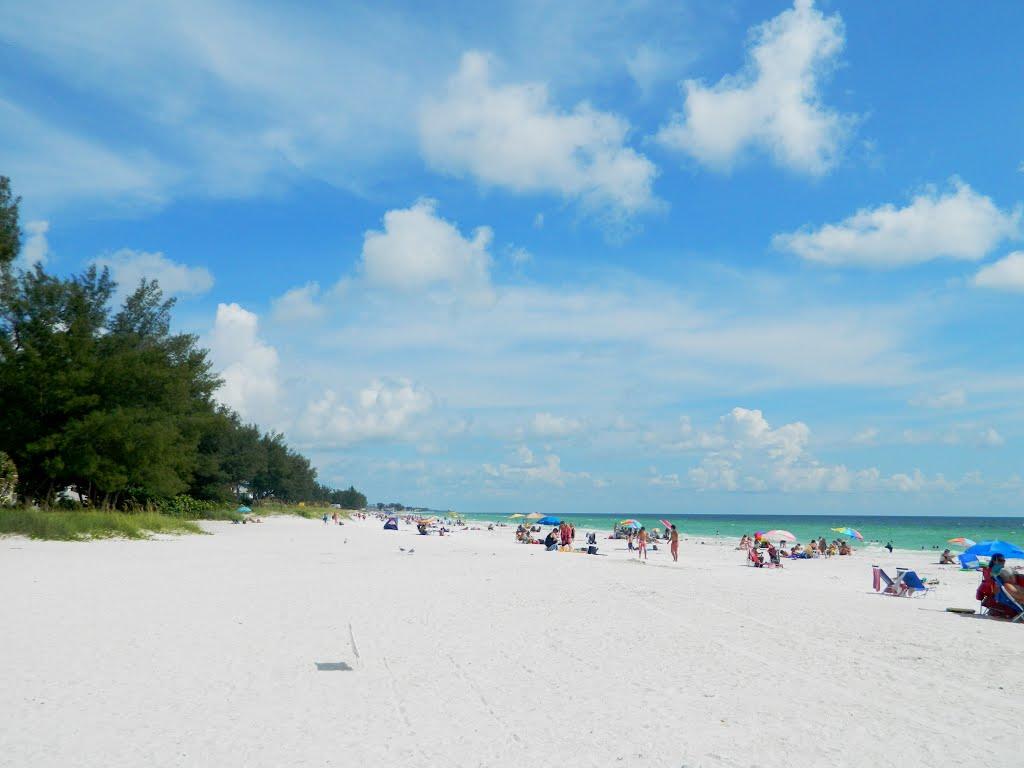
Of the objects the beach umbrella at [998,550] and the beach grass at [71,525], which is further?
the beach umbrella at [998,550]

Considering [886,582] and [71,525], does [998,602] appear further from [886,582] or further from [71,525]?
[71,525]

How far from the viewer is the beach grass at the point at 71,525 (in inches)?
878

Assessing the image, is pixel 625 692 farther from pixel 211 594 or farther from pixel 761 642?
pixel 211 594

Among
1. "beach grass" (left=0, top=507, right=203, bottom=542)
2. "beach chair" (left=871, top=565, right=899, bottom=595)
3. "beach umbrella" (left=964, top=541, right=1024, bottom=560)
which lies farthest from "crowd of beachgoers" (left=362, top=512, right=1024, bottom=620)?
"beach grass" (left=0, top=507, right=203, bottom=542)

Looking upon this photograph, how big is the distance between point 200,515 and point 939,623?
47444 mm

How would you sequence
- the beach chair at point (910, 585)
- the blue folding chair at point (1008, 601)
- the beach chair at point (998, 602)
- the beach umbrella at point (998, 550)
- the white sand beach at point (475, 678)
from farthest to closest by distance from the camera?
the beach umbrella at point (998, 550), the beach chair at point (910, 585), the beach chair at point (998, 602), the blue folding chair at point (1008, 601), the white sand beach at point (475, 678)

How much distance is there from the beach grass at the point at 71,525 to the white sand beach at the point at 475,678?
756cm

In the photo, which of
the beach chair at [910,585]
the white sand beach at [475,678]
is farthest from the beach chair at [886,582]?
the white sand beach at [475,678]

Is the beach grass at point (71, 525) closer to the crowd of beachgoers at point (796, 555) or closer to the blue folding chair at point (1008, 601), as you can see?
the crowd of beachgoers at point (796, 555)

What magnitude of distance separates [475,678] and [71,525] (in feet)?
69.2

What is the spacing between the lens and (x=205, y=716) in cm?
628

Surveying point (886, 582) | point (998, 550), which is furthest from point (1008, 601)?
point (998, 550)

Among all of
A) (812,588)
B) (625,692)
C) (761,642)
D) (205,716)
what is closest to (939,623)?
(761,642)

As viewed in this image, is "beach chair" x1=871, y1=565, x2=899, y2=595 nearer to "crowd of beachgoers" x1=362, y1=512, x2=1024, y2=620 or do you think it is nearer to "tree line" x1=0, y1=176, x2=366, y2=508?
"crowd of beachgoers" x1=362, y1=512, x2=1024, y2=620
